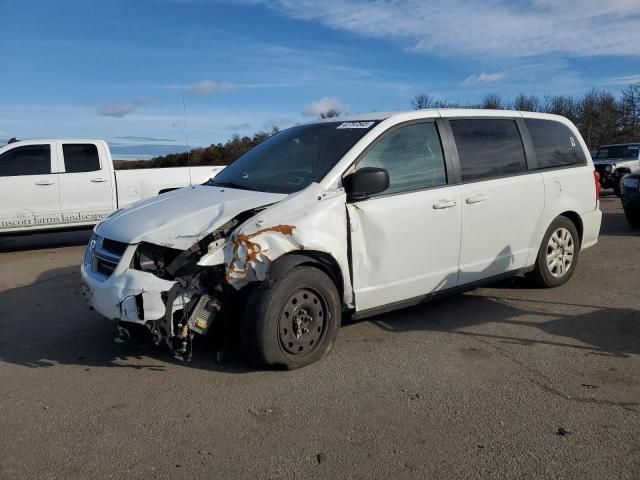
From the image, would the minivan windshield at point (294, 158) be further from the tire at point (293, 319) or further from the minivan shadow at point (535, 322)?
the minivan shadow at point (535, 322)

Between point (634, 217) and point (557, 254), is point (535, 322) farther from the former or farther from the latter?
point (634, 217)

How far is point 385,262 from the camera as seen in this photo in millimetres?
4605

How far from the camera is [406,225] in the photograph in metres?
4.70

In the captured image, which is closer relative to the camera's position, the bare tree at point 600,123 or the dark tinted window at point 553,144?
the dark tinted window at point 553,144

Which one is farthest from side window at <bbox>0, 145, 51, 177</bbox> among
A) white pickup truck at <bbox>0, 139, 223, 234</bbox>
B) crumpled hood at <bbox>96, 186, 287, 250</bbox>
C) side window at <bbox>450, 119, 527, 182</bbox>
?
side window at <bbox>450, 119, 527, 182</bbox>

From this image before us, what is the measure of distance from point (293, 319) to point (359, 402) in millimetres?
782

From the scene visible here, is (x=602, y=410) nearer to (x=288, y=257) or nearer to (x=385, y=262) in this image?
(x=385, y=262)

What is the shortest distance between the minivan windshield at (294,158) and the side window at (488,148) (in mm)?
996

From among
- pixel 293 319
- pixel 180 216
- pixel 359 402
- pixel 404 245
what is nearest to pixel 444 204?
pixel 404 245

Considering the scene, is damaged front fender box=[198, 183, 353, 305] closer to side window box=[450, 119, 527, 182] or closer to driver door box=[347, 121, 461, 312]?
driver door box=[347, 121, 461, 312]

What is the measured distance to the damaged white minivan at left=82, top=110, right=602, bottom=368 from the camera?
3967 mm

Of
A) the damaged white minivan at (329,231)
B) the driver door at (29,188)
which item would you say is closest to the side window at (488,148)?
the damaged white minivan at (329,231)

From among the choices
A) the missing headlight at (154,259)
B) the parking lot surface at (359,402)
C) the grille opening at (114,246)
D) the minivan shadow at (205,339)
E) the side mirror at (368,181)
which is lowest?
the parking lot surface at (359,402)

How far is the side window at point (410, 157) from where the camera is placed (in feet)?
15.4
